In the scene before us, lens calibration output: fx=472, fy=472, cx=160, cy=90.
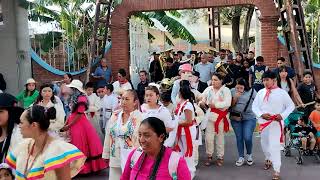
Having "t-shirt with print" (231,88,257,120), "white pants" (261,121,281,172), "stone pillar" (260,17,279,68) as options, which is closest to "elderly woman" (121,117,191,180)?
"white pants" (261,121,281,172)

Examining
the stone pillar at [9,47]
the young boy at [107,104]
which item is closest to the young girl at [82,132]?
the young boy at [107,104]

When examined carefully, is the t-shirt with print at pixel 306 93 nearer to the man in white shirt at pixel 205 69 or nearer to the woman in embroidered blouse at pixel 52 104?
the man in white shirt at pixel 205 69

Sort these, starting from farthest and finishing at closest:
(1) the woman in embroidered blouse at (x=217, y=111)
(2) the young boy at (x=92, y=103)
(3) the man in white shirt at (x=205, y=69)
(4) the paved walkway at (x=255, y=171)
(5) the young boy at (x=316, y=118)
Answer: (3) the man in white shirt at (x=205, y=69), (2) the young boy at (x=92, y=103), (5) the young boy at (x=316, y=118), (1) the woman in embroidered blouse at (x=217, y=111), (4) the paved walkway at (x=255, y=171)

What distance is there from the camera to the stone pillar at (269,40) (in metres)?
12.5

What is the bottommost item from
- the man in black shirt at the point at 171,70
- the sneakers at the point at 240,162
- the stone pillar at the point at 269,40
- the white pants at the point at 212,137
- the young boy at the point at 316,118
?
the sneakers at the point at 240,162

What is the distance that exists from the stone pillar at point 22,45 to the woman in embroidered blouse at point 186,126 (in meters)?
7.00

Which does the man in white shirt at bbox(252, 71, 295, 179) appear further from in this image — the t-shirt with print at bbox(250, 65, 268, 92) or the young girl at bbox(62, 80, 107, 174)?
the t-shirt with print at bbox(250, 65, 268, 92)

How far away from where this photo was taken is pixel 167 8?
13.1 metres

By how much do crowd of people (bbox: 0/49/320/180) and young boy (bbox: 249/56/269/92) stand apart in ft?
0.08

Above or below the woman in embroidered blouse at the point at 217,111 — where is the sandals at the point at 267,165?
below

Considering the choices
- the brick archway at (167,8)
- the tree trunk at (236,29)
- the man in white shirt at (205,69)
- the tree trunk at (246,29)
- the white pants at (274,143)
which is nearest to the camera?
the white pants at (274,143)

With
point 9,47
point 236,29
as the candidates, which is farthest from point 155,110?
point 236,29

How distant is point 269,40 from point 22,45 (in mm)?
6696

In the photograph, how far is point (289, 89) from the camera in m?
9.30
